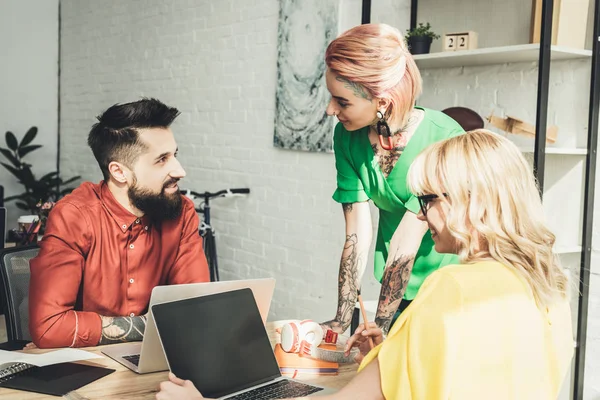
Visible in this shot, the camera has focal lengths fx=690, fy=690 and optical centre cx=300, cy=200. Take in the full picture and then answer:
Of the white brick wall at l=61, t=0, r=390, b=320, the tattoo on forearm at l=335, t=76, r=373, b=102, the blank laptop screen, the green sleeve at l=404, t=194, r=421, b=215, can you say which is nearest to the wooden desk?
the blank laptop screen

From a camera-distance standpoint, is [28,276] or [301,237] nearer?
[28,276]

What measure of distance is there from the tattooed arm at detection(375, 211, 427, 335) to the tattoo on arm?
4.4 inches

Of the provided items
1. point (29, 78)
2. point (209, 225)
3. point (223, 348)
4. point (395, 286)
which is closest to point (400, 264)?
point (395, 286)

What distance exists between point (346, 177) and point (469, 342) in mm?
1131

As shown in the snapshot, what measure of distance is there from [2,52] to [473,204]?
6.33 metres

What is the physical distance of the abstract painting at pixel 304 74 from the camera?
3.97 m

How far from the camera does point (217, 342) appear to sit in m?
1.55

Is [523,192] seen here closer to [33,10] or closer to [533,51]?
[533,51]

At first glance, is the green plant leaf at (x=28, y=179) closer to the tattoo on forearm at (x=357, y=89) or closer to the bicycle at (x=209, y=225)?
the bicycle at (x=209, y=225)

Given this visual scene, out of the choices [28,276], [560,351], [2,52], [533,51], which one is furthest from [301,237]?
[2,52]

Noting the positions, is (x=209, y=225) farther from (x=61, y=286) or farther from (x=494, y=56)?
(x=61, y=286)

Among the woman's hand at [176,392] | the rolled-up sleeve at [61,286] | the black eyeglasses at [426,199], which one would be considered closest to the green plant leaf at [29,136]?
the rolled-up sleeve at [61,286]

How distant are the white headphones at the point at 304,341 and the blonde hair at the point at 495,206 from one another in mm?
597

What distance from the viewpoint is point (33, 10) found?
22.1ft
